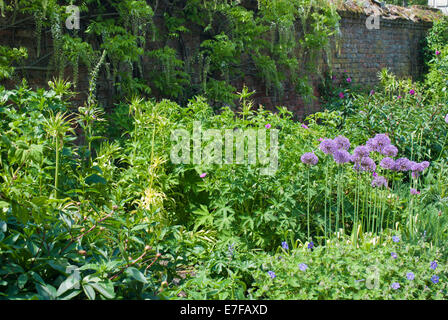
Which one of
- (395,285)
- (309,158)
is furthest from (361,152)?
(395,285)

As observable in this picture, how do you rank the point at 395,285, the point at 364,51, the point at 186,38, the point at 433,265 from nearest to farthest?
1. the point at 395,285
2. the point at 433,265
3. the point at 186,38
4. the point at 364,51

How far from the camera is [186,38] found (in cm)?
618

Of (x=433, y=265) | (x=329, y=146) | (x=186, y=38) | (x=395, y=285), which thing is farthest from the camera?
(x=186, y=38)

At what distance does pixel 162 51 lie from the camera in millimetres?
5523

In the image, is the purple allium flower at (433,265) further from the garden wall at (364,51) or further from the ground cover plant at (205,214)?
the garden wall at (364,51)

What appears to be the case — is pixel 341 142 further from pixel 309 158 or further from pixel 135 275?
pixel 135 275

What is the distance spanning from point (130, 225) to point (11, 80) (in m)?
3.13

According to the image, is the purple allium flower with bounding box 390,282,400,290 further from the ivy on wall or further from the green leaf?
the ivy on wall

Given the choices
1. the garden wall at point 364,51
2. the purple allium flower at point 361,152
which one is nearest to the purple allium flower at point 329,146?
the purple allium flower at point 361,152

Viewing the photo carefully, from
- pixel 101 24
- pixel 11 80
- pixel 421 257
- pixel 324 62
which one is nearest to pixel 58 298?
pixel 421 257

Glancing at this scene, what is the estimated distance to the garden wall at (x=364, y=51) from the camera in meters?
6.90

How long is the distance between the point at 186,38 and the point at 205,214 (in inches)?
146

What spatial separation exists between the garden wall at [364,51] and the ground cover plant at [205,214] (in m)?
2.02

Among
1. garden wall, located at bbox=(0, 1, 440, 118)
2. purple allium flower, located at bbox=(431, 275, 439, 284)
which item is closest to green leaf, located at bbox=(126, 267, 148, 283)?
purple allium flower, located at bbox=(431, 275, 439, 284)
